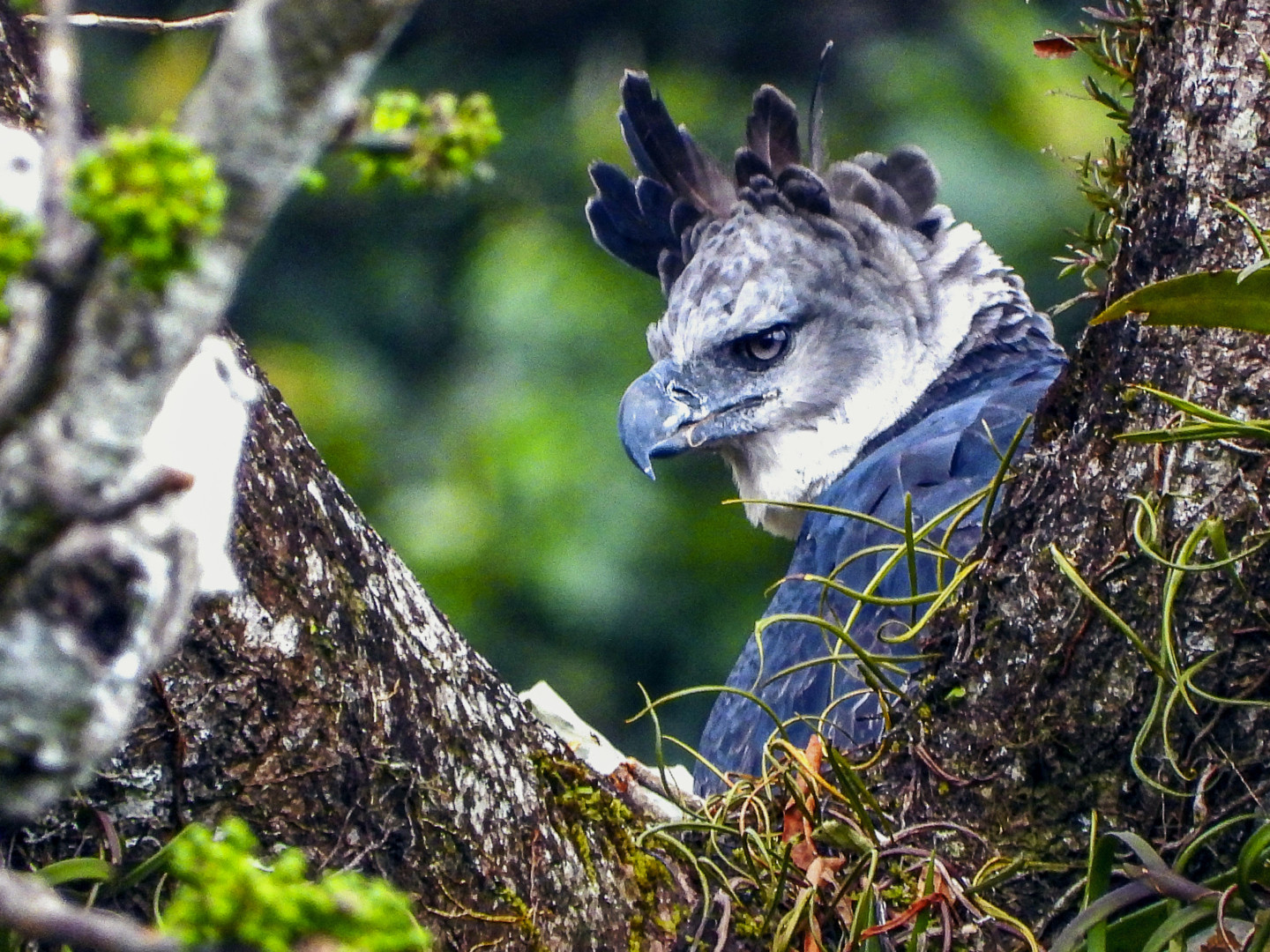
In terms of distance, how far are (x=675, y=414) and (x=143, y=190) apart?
272 cm

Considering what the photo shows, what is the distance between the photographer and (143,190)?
1.54 feet

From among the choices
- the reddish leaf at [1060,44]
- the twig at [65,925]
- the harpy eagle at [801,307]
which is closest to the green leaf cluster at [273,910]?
the twig at [65,925]

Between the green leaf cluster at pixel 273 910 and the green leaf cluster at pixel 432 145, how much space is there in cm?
26

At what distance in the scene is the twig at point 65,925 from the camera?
18.3 inches

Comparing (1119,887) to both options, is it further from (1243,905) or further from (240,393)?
(240,393)

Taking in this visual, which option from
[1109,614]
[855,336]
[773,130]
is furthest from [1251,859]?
[773,130]

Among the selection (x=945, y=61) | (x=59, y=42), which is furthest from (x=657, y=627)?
(x=59, y=42)

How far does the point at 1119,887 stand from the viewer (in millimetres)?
1085

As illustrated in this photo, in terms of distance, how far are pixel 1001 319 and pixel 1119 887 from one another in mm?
2090

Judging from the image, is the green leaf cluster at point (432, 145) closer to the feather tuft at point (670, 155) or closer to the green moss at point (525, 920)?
the green moss at point (525, 920)

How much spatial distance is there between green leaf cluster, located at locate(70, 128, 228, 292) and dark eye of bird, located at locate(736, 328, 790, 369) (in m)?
2.72

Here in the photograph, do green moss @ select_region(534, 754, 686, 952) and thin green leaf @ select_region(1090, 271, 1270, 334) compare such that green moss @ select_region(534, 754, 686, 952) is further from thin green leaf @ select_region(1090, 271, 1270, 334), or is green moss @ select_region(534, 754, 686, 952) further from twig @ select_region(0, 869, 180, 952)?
twig @ select_region(0, 869, 180, 952)

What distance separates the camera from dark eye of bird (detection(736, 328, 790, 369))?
3.18 meters

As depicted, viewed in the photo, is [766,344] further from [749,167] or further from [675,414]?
[749,167]
